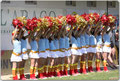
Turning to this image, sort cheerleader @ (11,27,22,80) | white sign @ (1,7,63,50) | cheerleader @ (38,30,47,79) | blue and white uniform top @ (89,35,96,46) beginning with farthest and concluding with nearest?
blue and white uniform top @ (89,35,96,46) → white sign @ (1,7,63,50) → cheerleader @ (38,30,47,79) → cheerleader @ (11,27,22,80)

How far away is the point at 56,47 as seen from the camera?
1170 centimetres

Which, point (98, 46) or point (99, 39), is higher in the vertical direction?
point (99, 39)

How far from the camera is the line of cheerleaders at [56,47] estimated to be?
1088 cm

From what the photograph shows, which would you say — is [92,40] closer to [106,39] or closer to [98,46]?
[98,46]

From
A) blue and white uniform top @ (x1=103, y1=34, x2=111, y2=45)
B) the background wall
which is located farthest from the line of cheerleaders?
the background wall

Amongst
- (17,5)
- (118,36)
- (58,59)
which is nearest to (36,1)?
(17,5)

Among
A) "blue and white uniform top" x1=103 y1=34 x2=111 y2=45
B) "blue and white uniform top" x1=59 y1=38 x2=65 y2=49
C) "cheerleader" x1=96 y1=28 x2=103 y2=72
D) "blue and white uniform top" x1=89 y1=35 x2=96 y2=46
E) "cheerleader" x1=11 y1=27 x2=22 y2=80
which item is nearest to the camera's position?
"cheerleader" x1=11 y1=27 x2=22 y2=80

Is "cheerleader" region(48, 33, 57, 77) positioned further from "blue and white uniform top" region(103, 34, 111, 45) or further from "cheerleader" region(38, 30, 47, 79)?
"blue and white uniform top" region(103, 34, 111, 45)

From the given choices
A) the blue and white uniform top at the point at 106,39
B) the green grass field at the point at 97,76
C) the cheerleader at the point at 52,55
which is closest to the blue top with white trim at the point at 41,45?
the cheerleader at the point at 52,55

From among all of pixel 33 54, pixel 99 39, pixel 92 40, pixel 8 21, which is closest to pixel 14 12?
pixel 8 21

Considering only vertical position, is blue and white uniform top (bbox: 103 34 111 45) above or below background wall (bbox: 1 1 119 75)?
below

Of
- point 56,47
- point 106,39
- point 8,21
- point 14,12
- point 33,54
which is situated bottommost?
point 33,54

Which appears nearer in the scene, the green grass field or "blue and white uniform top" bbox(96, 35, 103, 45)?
the green grass field

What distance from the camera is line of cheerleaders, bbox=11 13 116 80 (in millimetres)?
10875
